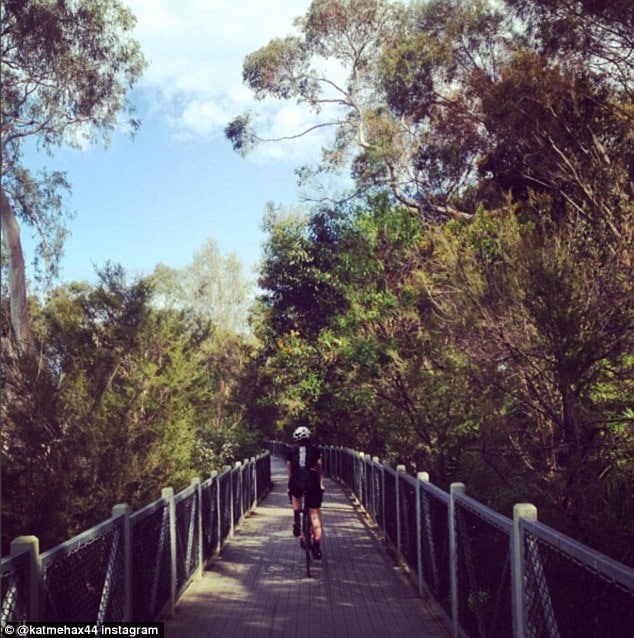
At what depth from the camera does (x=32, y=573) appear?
12.8ft

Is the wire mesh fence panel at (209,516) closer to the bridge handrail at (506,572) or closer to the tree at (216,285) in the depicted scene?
the bridge handrail at (506,572)

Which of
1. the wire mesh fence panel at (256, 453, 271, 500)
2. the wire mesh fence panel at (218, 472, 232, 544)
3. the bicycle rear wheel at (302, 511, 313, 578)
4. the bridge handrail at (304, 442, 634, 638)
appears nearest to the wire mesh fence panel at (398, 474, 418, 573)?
the bridge handrail at (304, 442, 634, 638)

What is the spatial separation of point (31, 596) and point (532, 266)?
641cm

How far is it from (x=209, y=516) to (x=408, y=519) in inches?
104

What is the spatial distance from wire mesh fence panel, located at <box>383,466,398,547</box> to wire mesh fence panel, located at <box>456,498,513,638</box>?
4776 millimetres

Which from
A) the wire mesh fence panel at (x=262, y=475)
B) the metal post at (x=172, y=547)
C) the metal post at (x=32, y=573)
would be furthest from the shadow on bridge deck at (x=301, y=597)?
the wire mesh fence panel at (x=262, y=475)

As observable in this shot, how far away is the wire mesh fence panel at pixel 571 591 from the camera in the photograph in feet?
10.5

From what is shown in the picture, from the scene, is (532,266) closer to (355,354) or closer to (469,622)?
(469,622)

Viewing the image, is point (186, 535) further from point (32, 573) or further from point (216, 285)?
point (216, 285)

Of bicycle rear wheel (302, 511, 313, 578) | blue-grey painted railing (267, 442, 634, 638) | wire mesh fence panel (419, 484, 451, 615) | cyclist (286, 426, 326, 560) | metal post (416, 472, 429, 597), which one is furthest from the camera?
cyclist (286, 426, 326, 560)

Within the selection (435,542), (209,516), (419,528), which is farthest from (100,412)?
(435,542)

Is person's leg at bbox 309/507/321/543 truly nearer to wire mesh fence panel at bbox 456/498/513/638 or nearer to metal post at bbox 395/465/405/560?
metal post at bbox 395/465/405/560

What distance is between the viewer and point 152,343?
59.4 feet

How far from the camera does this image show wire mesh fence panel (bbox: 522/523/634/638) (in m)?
3.19
